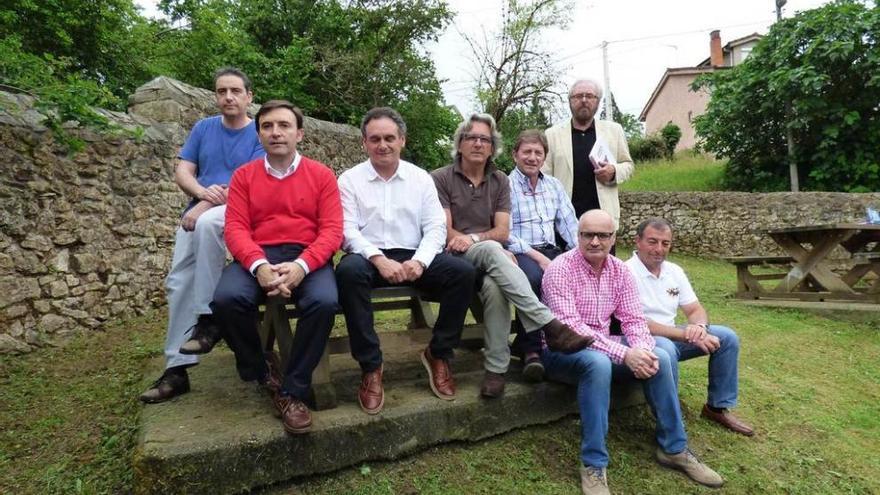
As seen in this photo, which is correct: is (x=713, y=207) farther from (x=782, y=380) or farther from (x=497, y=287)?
(x=497, y=287)

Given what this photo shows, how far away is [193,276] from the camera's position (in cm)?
303

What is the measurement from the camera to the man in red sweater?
2.53 meters

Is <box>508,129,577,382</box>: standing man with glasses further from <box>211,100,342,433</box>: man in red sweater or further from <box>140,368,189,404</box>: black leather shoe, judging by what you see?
<box>140,368,189,404</box>: black leather shoe

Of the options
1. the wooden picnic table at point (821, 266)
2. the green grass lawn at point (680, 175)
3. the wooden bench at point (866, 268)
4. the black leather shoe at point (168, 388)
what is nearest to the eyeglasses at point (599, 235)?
the black leather shoe at point (168, 388)

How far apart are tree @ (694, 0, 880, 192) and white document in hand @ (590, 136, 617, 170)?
9793 millimetres

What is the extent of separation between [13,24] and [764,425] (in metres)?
12.4

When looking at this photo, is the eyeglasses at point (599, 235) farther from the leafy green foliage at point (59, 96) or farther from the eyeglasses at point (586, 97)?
the leafy green foliage at point (59, 96)

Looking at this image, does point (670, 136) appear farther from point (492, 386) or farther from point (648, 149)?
point (492, 386)

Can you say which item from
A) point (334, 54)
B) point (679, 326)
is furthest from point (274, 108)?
point (334, 54)

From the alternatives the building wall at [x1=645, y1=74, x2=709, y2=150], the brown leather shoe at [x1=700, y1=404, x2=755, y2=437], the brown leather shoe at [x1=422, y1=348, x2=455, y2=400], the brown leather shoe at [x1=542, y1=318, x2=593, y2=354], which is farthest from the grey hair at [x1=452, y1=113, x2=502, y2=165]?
the building wall at [x1=645, y1=74, x2=709, y2=150]

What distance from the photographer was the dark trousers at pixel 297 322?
2516 millimetres

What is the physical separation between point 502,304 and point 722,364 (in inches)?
61.7

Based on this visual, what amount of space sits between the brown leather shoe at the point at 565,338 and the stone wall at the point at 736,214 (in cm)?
1029

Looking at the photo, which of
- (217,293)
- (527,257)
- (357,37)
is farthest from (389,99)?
A: (217,293)
